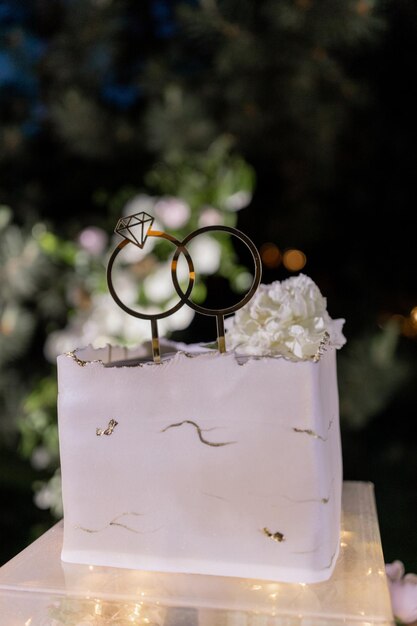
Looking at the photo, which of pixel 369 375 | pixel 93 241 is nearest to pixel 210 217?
pixel 93 241

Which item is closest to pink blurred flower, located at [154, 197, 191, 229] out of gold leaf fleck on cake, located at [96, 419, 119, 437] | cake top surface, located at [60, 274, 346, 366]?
cake top surface, located at [60, 274, 346, 366]

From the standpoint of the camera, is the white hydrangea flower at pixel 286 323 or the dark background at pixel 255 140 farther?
the dark background at pixel 255 140

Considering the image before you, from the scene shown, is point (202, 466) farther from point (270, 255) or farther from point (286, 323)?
point (270, 255)

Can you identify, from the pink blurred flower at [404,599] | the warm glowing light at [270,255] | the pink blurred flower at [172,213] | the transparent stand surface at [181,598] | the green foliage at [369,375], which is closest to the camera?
the transparent stand surface at [181,598]

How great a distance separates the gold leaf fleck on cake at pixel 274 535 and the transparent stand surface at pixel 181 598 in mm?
34

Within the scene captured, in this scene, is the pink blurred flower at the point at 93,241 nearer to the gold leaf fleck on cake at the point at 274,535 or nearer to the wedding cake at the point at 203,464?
the wedding cake at the point at 203,464

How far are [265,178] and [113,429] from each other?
3.23ft

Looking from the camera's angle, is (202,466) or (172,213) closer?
(202,466)

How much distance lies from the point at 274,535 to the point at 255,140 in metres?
0.99

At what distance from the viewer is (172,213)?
1.16 meters

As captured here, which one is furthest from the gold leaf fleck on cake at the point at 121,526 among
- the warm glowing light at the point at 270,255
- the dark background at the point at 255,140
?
the warm glowing light at the point at 270,255

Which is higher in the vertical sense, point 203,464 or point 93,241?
point 93,241

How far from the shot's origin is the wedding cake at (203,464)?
1.61 ft

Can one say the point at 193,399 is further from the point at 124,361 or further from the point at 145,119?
the point at 145,119
